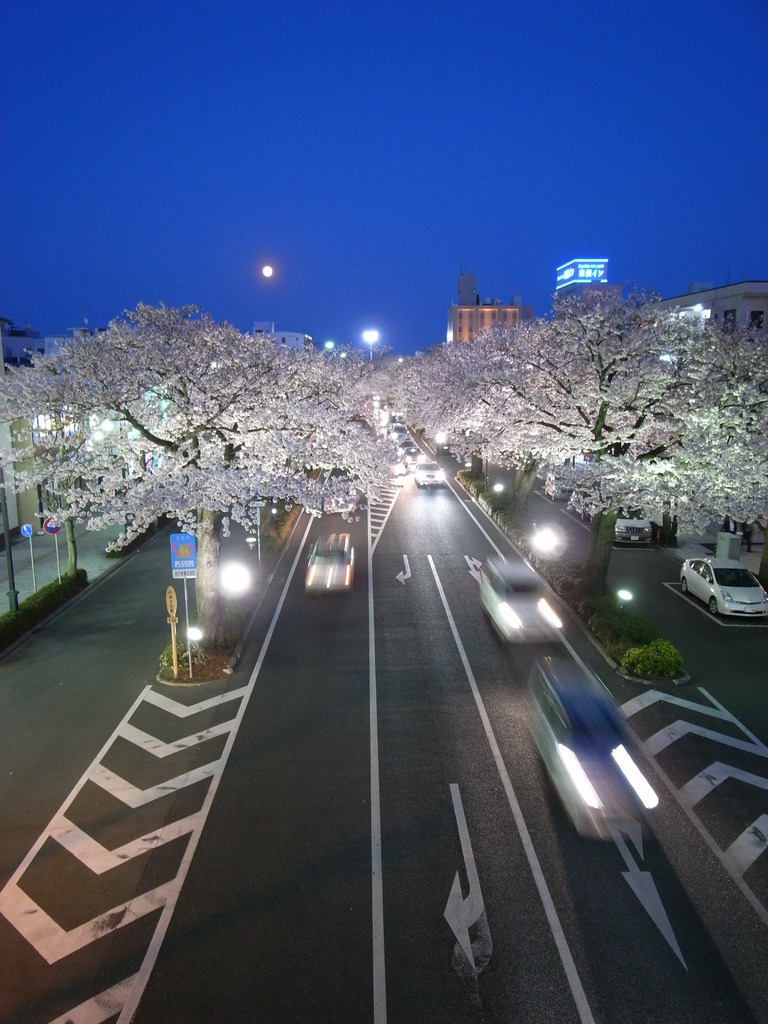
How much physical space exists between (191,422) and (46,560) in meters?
15.7

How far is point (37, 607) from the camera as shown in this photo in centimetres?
1972

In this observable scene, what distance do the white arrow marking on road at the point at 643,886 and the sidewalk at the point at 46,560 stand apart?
1856 cm

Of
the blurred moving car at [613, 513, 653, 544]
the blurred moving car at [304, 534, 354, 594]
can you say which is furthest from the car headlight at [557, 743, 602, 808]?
the blurred moving car at [613, 513, 653, 544]

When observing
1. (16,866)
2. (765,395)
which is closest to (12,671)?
(16,866)

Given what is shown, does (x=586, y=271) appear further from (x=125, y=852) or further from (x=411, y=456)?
(x=125, y=852)

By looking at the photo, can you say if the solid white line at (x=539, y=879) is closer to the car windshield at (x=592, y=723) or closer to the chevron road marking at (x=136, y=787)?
the car windshield at (x=592, y=723)

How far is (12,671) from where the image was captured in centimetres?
1666

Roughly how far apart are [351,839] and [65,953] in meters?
4.06

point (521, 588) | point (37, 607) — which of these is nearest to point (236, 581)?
point (37, 607)

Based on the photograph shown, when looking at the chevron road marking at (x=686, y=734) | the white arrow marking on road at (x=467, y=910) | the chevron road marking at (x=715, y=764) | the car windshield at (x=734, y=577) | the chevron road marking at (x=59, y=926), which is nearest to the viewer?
the white arrow marking on road at (x=467, y=910)

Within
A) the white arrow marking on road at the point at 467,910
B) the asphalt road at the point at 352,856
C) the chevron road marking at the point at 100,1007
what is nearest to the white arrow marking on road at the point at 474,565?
the asphalt road at the point at 352,856

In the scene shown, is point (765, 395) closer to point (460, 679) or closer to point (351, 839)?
point (460, 679)

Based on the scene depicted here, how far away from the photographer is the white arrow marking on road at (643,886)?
832cm

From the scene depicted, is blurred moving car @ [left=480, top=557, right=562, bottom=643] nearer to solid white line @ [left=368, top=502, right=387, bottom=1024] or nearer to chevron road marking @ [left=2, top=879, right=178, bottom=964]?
solid white line @ [left=368, top=502, right=387, bottom=1024]
